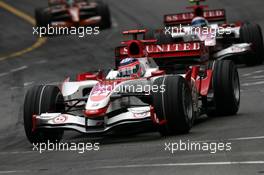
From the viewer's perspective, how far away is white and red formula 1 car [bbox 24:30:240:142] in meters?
16.0

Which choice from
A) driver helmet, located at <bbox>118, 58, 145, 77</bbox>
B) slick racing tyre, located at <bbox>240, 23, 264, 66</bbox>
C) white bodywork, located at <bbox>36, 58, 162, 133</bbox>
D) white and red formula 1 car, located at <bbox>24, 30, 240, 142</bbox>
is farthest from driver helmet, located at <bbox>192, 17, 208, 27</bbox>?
white bodywork, located at <bbox>36, 58, 162, 133</bbox>

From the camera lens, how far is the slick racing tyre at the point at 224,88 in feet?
60.1

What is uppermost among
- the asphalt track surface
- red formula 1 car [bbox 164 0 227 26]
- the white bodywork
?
red formula 1 car [bbox 164 0 227 26]

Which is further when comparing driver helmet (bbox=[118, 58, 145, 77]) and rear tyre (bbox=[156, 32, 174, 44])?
rear tyre (bbox=[156, 32, 174, 44])

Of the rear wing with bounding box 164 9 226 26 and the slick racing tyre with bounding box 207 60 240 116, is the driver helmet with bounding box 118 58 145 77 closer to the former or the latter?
Result: the slick racing tyre with bounding box 207 60 240 116

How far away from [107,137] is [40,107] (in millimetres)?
1332

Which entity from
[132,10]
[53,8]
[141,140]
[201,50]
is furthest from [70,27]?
Result: [141,140]

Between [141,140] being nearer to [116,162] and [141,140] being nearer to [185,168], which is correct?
[116,162]

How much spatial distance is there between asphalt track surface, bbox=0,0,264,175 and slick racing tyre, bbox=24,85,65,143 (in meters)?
0.35

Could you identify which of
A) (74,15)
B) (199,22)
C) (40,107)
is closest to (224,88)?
(40,107)

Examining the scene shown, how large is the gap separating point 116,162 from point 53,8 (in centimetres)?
2414

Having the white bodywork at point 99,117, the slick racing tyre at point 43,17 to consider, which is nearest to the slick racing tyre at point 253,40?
the white bodywork at point 99,117

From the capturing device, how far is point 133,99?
1694cm

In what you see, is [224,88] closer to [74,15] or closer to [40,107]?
[40,107]
